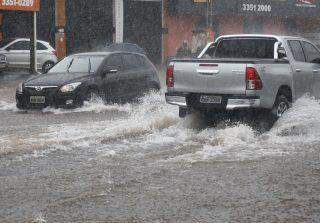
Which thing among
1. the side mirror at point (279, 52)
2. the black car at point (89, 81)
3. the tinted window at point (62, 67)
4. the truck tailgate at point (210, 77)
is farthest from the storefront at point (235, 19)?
the truck tailgate at point (210, 77)

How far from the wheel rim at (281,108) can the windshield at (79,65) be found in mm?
5514

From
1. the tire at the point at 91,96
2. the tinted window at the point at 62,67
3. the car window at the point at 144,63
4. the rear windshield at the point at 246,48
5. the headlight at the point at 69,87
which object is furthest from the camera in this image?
the car window at the point at 144,63

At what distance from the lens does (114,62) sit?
15.7 metres

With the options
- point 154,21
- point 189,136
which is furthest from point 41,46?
point 189,136

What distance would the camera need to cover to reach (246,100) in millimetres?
10172

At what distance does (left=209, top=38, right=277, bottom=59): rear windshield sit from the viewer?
11.8 m

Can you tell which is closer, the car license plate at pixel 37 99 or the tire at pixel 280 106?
the tire at pixel 280 106

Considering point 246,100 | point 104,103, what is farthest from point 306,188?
point 104,103

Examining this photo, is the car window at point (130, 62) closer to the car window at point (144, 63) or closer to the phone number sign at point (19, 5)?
the car window at point (144, 63)

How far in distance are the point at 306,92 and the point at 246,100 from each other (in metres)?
2.25

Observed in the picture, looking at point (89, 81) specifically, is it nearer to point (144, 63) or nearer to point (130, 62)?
point (130, 62)

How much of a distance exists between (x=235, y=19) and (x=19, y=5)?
22.2 metres

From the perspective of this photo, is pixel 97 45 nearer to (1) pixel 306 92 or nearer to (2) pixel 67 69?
(2) pixel 67 69

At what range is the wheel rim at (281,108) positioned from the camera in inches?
429
